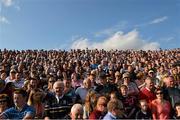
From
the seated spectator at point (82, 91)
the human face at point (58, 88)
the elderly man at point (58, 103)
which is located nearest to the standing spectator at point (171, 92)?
the seated spectator at point (82, 91)

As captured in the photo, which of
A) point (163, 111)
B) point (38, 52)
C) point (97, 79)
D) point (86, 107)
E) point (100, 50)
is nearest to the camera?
point (86, 107)

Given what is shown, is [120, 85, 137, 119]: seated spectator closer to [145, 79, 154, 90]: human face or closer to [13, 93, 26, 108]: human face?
[145, 79, 154, 90]: human face

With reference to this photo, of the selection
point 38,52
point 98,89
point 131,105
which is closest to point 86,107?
point 131,105

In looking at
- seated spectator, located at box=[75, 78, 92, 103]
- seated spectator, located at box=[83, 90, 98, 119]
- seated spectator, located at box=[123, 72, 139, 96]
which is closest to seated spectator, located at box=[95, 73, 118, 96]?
seated spectator, located at box=[75, 78, 92, 103]

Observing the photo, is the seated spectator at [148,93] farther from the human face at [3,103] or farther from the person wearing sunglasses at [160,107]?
the human face at [3,103]

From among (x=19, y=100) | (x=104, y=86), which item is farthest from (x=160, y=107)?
(x=19, y=100)

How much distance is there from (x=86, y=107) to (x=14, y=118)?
2.10m

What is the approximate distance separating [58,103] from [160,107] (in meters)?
2.81

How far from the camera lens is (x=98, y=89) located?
13000 millimetres

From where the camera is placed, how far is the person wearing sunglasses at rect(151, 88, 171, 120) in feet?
36.9

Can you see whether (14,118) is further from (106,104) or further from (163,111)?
(163,111)

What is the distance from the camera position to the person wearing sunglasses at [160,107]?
11.2m

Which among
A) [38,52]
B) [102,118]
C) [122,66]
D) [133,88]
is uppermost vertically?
[38,52]

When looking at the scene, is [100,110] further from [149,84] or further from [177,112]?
[149,84]
